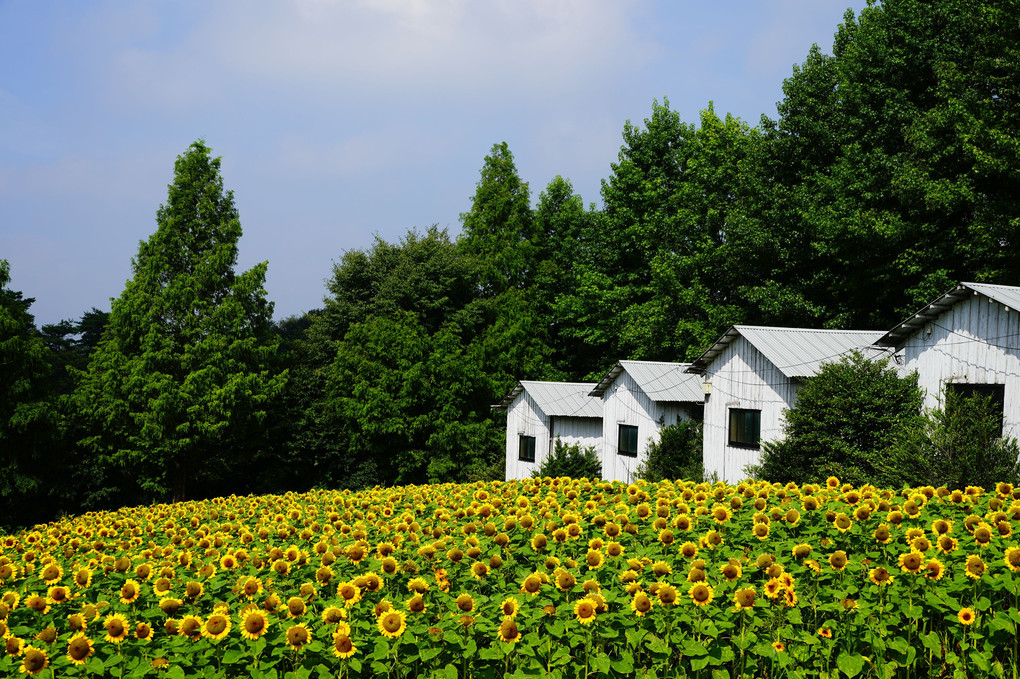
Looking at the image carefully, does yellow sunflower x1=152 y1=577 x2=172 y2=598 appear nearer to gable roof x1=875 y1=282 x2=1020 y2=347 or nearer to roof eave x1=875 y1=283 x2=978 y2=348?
gable roof x1=875 y1=282 x2=1020 y2=347

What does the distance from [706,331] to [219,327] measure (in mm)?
17800

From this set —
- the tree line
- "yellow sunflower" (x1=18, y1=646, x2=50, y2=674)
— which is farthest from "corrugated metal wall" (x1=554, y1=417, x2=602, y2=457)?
"yellow sunflower" (x1=18, y1=646, x2=50, y2=674)

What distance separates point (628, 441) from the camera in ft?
75.4

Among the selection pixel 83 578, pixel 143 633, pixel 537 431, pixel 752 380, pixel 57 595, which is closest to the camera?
pixel 143 633

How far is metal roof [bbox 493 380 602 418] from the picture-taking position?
25.2 m

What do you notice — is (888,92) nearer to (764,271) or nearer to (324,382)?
(764,271)

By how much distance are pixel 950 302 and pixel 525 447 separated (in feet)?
53.1

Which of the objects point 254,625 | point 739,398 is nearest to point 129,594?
point 254,625

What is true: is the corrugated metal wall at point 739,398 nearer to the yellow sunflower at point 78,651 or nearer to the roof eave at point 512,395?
the roof eave at point 512,395

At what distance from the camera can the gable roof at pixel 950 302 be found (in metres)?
12.8

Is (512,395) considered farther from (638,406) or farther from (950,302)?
(950,302)

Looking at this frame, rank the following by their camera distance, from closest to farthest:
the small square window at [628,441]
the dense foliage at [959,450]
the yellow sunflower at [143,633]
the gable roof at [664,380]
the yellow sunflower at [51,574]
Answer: the yellow sunflower at [143,633] → the yellow sunflower at [51,574] → the dense foliage at [959,450] → the gable roof at [664,380] → the small square window at [628,441]

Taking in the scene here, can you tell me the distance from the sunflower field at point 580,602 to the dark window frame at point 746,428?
11846 mm

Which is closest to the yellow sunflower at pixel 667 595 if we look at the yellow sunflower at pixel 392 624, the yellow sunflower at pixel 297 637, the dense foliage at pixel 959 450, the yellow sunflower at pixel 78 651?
the yellow sunflower at pixel 392 624
